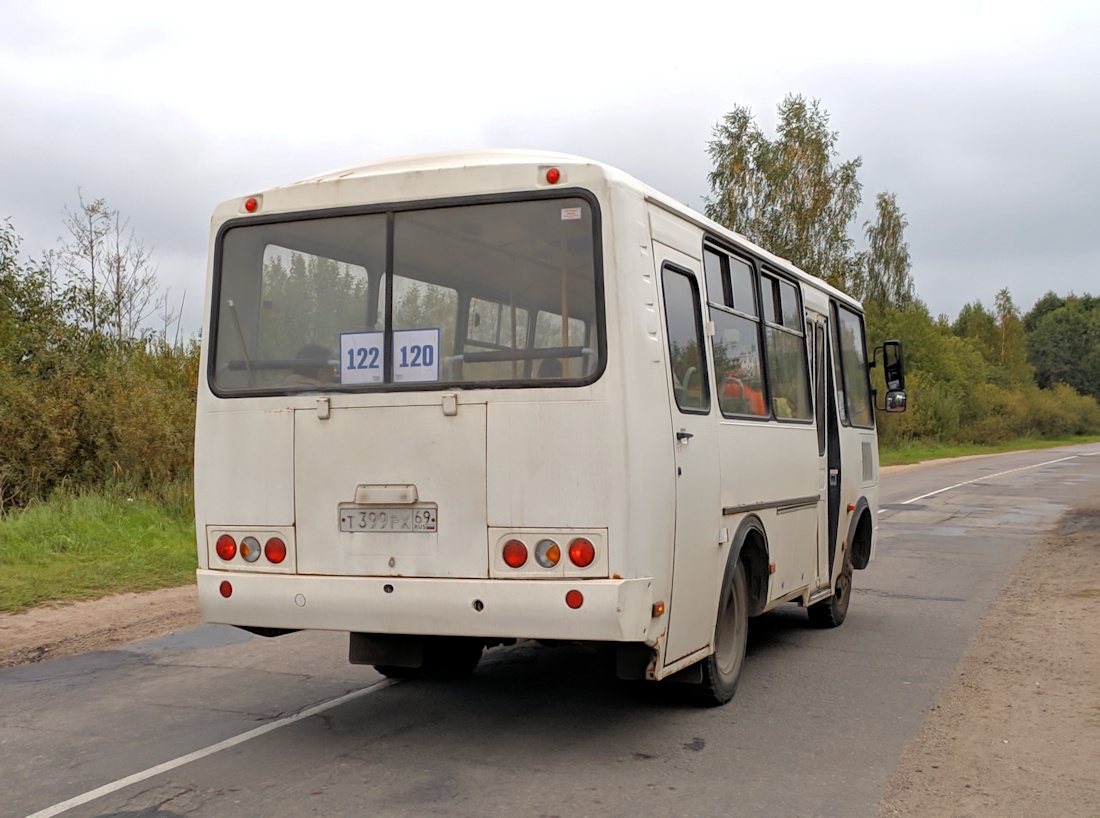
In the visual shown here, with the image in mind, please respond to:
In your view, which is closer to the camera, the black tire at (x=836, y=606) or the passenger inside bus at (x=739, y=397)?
the passenger inside bus at (x=739, y=397)

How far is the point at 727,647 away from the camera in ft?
23.9

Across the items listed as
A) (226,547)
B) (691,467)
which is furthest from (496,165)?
(226,547)

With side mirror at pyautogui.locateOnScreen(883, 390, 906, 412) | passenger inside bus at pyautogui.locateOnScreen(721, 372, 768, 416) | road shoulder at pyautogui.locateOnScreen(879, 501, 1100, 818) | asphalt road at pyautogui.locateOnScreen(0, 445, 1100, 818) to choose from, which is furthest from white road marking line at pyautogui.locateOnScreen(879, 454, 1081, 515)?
passenger inside bus at pyautogui.locateOnScreen(721, 372, 768, 416)

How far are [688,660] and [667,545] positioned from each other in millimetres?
803

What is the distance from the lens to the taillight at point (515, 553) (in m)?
5.79

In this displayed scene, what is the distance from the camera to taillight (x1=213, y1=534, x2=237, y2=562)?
6344 millimetres

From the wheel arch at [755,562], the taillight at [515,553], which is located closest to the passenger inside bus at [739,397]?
the wheel arch at [755,562]

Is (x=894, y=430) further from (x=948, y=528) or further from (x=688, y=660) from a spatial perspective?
(x=688, y=660)

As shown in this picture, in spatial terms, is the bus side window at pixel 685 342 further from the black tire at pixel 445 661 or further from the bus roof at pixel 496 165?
the black tire at pixel 445 661

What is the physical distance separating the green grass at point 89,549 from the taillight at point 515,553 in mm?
6734

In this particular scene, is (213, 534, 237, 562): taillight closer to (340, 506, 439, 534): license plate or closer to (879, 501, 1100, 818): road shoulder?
(340, 506, 439, 534): license plate

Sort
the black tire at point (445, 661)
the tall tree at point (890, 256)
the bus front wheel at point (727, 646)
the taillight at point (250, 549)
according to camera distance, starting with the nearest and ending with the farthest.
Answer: the taillight at point (250, 549)
the bus front wheel at point (727, 646)
the black tire at point (445, 661)
the tall tree at point (890, 256)

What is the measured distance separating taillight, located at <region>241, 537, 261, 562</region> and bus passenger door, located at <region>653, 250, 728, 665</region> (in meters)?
2.15

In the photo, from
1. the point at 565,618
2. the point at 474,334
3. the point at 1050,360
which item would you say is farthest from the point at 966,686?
the point at 1050,360
